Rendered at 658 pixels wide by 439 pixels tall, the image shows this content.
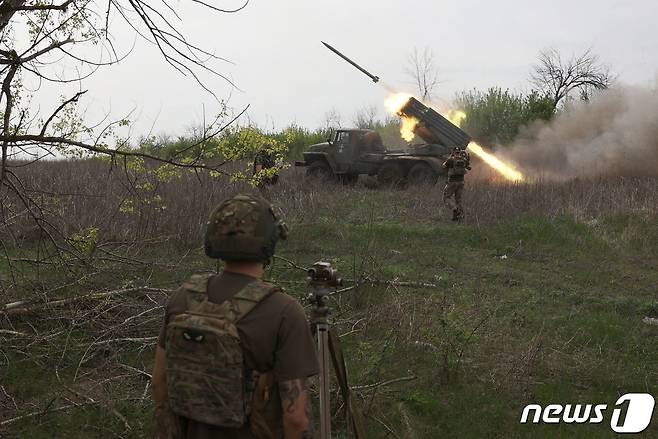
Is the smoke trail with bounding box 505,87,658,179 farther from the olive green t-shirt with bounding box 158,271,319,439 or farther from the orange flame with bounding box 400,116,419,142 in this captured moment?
the olive green t-shirt with bounding box 158,271,319,439

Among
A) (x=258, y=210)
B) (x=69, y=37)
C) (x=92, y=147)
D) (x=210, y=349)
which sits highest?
(x=69, y=37)

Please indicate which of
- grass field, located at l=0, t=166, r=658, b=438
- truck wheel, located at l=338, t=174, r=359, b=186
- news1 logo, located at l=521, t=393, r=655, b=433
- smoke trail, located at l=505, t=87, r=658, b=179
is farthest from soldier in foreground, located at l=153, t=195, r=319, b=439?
smoke trail, located at l=505, t=87, r=658, b=179

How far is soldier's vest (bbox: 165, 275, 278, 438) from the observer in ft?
6.57

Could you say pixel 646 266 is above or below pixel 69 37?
below

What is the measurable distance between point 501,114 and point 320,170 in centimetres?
973

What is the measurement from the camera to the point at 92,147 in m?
4.14

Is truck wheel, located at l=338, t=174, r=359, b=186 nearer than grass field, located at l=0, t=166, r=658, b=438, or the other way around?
grass field, located at l=0, t=166, r=658, b=438

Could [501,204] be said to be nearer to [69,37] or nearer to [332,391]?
[332,391]

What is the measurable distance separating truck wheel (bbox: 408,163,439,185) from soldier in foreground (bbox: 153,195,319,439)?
14573mm

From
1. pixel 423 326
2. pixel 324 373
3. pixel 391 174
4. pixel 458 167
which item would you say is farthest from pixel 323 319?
pixel 391 174

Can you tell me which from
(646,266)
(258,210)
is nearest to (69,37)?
(258,210)

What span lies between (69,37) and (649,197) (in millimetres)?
11093

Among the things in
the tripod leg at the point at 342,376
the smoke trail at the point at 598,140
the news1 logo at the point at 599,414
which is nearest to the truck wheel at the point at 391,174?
the smoke trail at the point at 598,140

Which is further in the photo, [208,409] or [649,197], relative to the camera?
[649,197]
